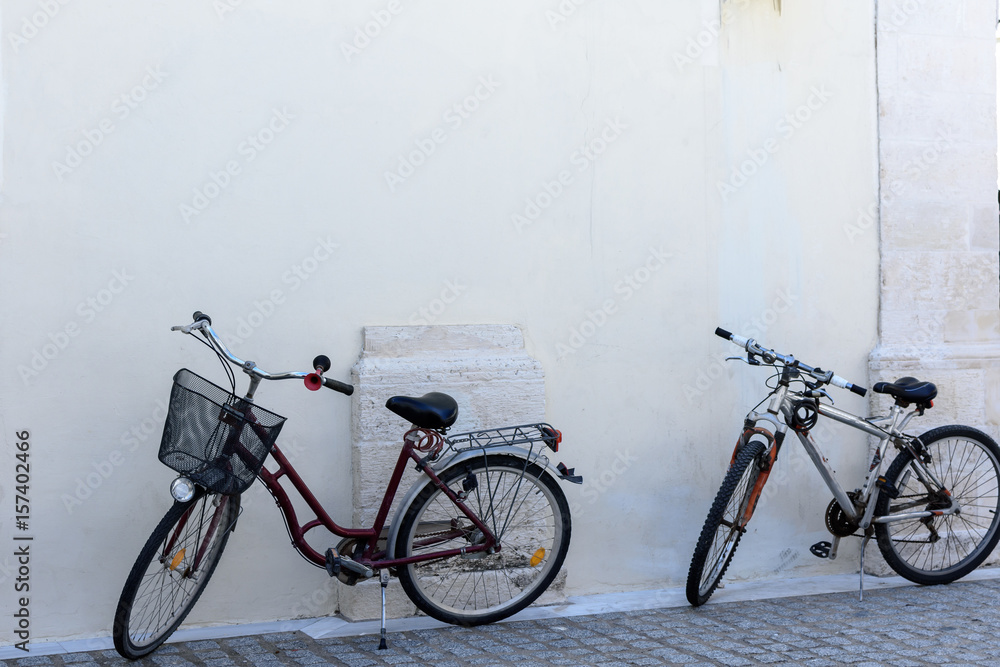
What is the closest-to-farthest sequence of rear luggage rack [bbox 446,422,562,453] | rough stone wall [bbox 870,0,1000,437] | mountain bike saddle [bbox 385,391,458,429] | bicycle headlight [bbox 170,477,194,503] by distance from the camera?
bicycle headlight [bbox 170,477,194,503] < mountain bike saddle [bbox 385,391,458,429] < rear luggage rack [bbox 446,422,562,453] < rough stone wall [bbox 870,0,1000,437]

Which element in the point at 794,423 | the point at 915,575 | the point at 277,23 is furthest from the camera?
A: the point at 915,575

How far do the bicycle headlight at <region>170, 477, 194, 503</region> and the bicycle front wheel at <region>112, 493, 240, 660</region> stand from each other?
67 millimetres

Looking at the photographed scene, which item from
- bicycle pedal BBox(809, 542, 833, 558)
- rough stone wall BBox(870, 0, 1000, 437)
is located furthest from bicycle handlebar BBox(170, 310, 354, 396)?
rough stone wall BBox(870, 0, 1000, 437)

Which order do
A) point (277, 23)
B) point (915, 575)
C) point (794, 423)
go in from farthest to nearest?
point (915, 575) < point (794, 423) < point (277, 23)

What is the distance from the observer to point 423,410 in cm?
436

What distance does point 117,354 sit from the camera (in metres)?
4.54

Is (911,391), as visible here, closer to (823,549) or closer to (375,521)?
(823,549)

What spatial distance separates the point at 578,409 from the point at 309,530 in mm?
1557

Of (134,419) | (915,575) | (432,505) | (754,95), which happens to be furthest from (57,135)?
(915,575)

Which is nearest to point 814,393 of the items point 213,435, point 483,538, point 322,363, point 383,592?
point 483,538

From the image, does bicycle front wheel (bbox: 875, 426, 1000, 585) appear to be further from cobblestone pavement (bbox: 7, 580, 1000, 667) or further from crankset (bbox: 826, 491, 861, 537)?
cobblestone pavement (bbox: 7, 580, 1000, 667)

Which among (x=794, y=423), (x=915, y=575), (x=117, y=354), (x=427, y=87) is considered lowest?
(x=915, y=575)

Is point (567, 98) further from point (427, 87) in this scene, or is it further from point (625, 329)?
point (625, 329)

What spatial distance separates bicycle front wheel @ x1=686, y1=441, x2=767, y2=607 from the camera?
4852 mm
